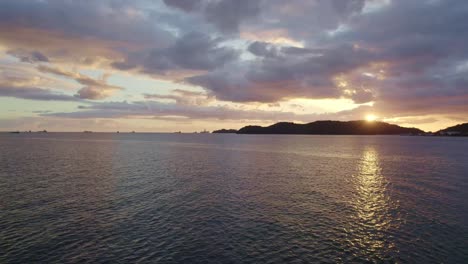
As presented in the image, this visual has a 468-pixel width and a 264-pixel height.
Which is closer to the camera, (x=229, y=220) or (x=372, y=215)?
(x=229, y=220)

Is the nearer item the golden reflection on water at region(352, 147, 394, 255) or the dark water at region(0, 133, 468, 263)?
the dark water at region(0, 133, 468, 263)

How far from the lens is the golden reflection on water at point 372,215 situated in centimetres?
3375

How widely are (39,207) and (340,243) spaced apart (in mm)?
46921

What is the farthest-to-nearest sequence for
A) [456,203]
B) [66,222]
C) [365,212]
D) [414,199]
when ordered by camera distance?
[414,199]
[456,203]
[365,212]
[66,222]

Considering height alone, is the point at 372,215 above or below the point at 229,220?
below

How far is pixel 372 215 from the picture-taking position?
4484cm

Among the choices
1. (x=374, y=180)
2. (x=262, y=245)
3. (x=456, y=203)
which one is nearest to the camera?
(x=262, y=245)

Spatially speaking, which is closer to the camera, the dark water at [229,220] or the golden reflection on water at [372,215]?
the dark water at [229,220]

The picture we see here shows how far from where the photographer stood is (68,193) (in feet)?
184

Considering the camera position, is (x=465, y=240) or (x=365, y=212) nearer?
(x=465, y=240)

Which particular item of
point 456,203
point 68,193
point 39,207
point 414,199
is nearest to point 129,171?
point 68,193

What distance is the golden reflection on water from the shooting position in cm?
3375

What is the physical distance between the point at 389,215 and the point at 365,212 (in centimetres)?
353

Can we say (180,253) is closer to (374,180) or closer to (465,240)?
(465,240)
